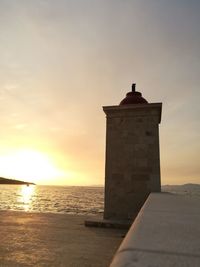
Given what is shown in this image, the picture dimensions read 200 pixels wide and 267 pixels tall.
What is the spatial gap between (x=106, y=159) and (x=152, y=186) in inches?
65.3

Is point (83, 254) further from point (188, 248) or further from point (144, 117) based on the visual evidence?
point (144, 117)

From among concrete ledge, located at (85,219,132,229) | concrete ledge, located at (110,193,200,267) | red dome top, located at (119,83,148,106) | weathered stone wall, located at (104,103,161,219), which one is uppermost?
red dome top, located at (119,83,148,106)

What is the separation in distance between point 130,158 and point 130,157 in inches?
1.2

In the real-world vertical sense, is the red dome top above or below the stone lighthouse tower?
above

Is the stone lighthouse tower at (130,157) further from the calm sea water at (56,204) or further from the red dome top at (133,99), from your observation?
the calm sea water at (56,204)

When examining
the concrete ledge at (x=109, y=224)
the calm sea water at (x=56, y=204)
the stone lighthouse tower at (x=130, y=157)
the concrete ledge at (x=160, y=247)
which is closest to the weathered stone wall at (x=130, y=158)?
the stone lighthouse tower at (x=130, y=157)

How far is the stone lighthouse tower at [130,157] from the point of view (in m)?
8.66

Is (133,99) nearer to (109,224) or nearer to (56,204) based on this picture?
(109,224)

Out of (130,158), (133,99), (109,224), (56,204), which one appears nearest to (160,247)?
(109,224)

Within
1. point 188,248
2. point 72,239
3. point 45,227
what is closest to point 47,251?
point 72,239

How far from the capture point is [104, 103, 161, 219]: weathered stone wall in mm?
8656

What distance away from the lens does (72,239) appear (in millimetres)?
6480

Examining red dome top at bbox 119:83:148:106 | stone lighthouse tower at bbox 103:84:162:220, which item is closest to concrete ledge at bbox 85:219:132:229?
stone lighthouse tower at bbox 103:84:162:220

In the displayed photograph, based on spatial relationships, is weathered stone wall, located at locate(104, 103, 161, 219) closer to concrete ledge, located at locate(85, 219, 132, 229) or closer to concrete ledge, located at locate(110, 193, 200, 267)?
concrete ledge, located at locate(85, 219, 132, 229)
